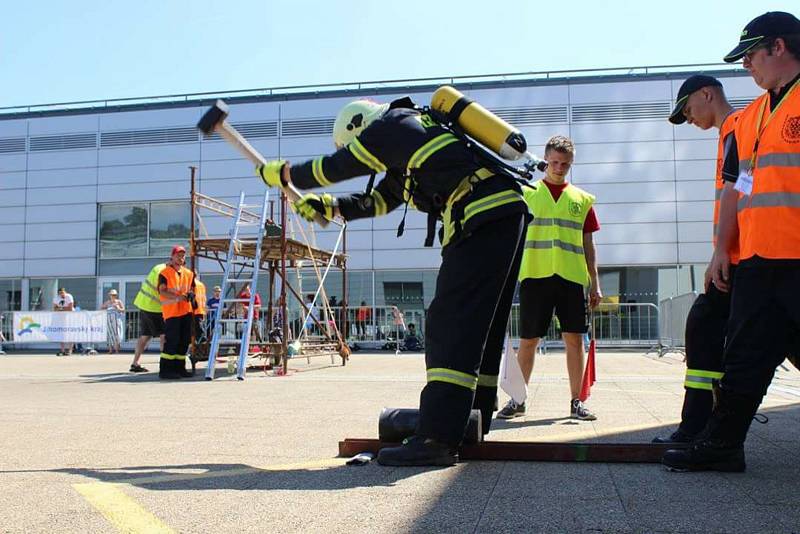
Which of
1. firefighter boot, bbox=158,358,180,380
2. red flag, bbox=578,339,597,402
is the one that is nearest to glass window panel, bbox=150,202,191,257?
firefighter boot, bbox=158,358,180,380

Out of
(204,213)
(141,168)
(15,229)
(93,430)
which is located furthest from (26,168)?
(93,430)

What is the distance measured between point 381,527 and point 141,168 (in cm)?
2497

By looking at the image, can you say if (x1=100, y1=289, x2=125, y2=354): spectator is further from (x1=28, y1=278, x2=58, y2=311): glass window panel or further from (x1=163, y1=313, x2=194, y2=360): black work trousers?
(x1=163, y1=313, x2=194, y2=360): black work trousers

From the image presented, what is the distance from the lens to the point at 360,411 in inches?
204

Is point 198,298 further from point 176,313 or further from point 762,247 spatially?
point 762,247

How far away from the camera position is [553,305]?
4859 millimetres

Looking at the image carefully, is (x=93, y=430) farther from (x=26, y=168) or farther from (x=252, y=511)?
(x=26, y=168)

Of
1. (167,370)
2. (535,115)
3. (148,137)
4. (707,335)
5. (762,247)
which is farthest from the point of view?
(148,137)

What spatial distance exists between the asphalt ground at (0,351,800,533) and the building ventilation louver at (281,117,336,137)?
764 inches

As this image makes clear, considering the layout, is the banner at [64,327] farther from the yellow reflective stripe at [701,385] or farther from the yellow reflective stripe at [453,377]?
the yellow reflective stripe at [701,385]

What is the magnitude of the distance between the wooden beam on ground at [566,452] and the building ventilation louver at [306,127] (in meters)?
21.5

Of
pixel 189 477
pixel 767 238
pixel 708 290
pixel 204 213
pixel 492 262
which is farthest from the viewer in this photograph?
pixel 204 213

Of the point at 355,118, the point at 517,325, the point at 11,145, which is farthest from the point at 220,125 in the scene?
the point at 11,145

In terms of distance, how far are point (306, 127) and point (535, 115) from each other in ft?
25.9
